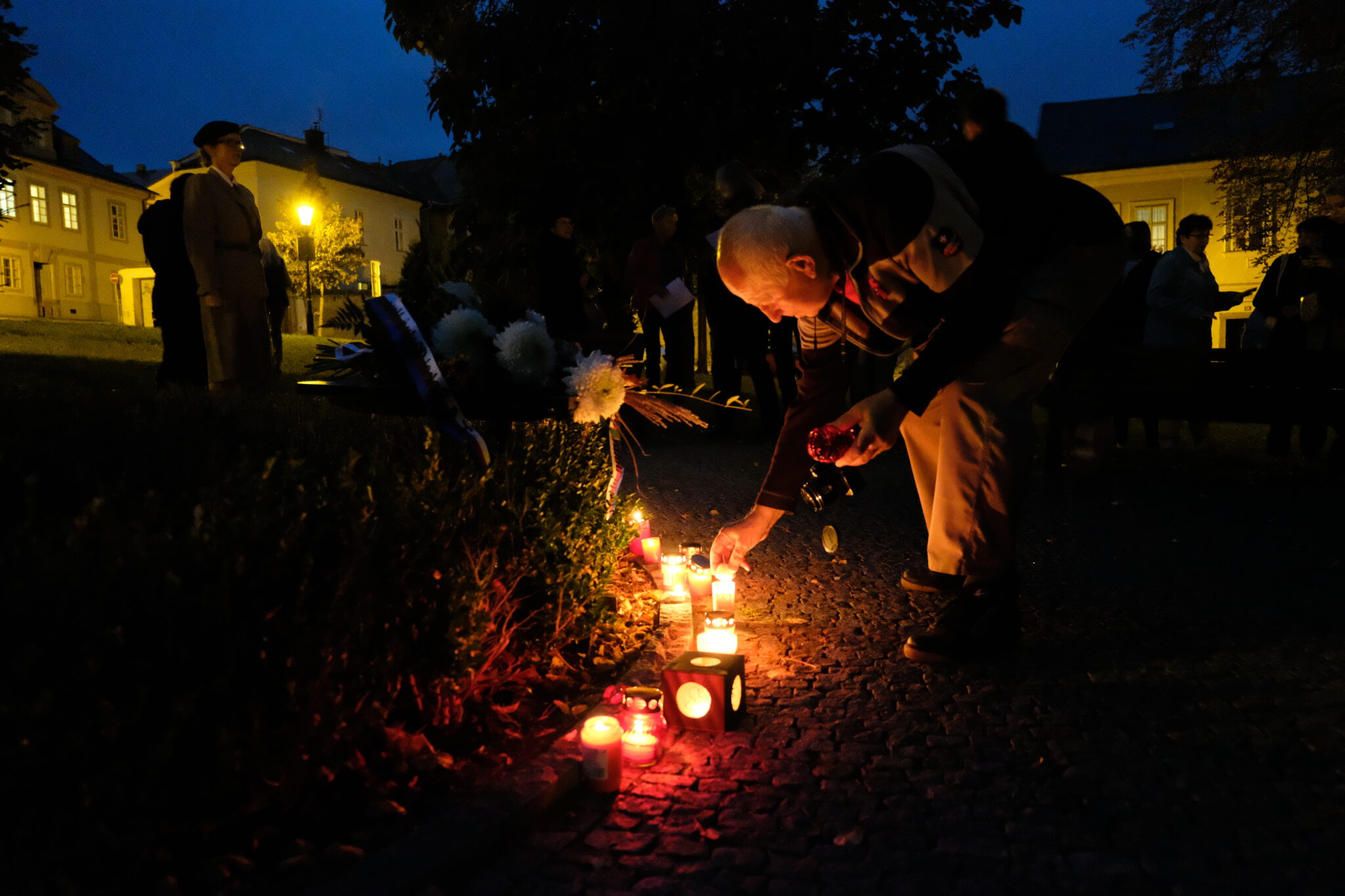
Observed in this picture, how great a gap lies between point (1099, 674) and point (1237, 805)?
0.97 m

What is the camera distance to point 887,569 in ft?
16.5

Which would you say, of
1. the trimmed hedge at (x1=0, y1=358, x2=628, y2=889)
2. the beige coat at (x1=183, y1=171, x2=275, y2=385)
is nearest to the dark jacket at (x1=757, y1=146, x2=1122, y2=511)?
the trimmed hedge at (x1=0, y1=358, x2=628, y2=889)

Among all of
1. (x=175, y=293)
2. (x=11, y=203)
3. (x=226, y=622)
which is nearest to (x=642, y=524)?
(x=226, y=622)

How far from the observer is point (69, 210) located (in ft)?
154

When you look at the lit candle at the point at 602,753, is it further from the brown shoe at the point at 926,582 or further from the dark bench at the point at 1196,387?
the dark bench at the point at 1196,387

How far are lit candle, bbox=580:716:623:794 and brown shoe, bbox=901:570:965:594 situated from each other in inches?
84.6

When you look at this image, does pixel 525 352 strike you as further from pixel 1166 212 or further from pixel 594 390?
pixel 1166 212

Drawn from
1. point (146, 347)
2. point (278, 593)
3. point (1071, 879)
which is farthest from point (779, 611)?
point (146, 347)

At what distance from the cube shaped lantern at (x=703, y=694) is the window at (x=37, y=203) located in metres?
52.4

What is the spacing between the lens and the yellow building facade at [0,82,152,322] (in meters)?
44.2

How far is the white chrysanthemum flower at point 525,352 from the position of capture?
326 cm

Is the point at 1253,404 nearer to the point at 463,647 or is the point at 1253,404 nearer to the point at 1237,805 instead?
the point at 1237,805

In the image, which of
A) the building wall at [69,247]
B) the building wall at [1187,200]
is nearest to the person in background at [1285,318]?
the building wall at [1187,200]

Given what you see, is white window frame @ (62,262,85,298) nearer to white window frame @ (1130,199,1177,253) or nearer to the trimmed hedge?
white window frame @ (1130,199,1177,253)
